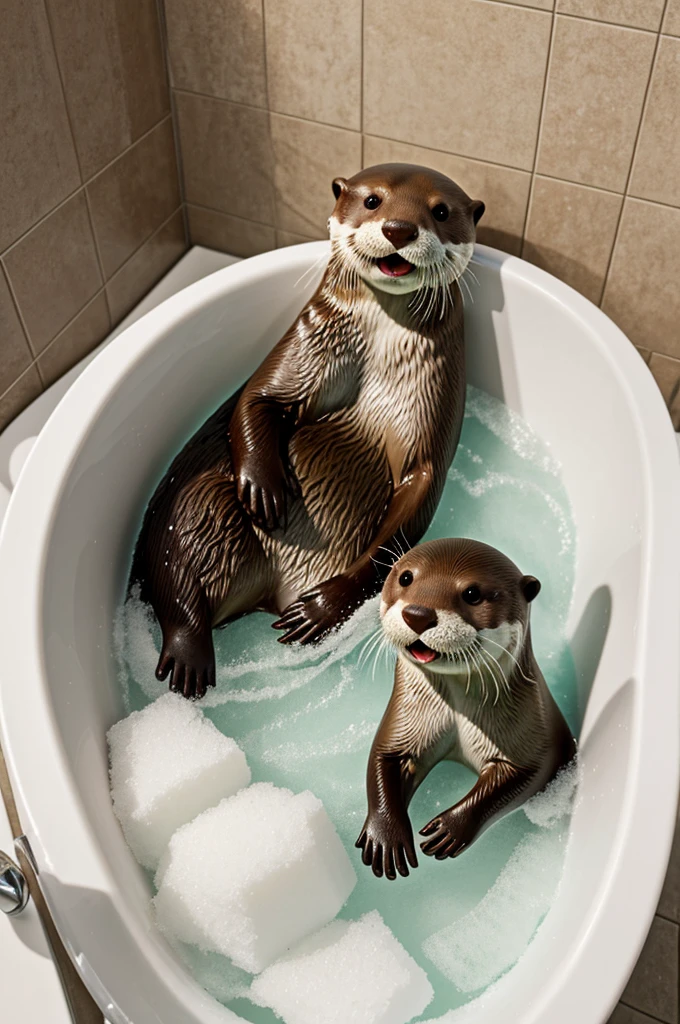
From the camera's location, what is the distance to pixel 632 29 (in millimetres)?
1670

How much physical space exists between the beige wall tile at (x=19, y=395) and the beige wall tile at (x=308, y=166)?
28.5 inches

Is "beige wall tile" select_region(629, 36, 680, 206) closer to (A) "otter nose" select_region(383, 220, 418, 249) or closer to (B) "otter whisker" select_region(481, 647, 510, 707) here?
(A) "otter nose" select_region(383, 220, 418, 249)

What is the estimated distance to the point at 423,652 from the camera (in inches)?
49.6

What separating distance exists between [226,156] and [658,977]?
1.92 meters

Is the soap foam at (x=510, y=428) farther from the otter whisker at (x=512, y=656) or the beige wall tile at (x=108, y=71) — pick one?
the beige wall tile at (x=108, y=71)

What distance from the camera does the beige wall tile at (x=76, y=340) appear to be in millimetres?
2029

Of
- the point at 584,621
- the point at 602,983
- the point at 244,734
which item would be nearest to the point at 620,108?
the point at 584,621

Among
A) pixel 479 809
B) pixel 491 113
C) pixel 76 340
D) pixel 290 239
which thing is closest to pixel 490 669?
pixel 479 809

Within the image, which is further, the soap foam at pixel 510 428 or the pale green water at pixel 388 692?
the soap foam at pixel 510 428

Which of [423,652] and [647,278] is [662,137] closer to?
[647,278]

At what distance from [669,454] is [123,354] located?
3.20ft

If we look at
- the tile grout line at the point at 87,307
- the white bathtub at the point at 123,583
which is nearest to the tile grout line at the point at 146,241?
the tile grout line at the point at 87,307

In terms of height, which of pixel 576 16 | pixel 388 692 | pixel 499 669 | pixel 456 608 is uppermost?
pixel 576 16

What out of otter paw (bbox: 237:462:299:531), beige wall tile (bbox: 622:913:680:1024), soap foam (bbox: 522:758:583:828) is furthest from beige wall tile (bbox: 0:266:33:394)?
beige wall tile (bbox: 622:913:680:1024)
